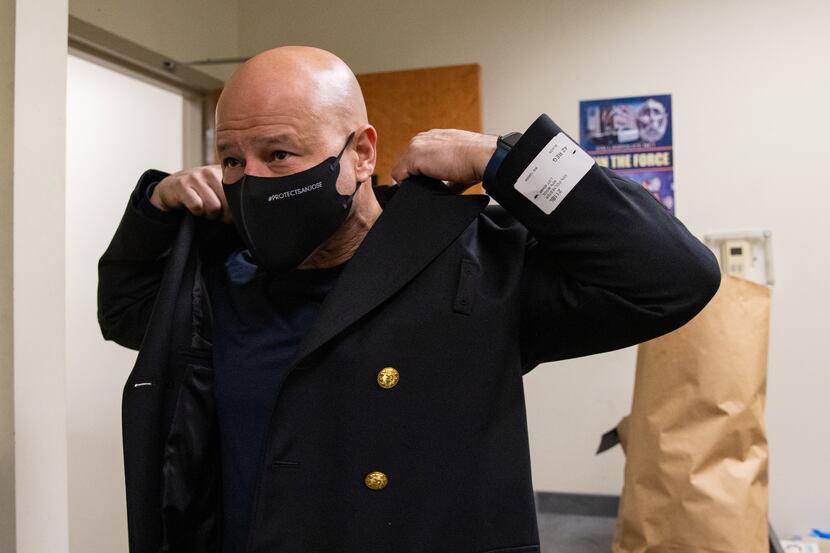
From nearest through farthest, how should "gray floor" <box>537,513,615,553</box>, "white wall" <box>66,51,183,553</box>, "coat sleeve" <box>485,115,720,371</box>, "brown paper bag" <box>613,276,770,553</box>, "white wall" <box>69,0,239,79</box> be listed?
"coat sleeve" <box>485,115,720,371</box> < "brown paper bag" <box>613,276,770,553</box> < "gray floor" <box>537,513,615,553</box> < "white wall" <box>69,0,239,79</box> < "white wall" <box>66,51,183,553</box>

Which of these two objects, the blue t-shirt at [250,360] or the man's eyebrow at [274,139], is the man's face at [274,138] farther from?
the blue t-shirt at [250,360]

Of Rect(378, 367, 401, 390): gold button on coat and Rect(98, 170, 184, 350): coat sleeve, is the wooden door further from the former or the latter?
Rect(378, 367, 401, 390): gold button on coat

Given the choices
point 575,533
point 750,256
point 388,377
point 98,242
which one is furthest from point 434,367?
point 98,242

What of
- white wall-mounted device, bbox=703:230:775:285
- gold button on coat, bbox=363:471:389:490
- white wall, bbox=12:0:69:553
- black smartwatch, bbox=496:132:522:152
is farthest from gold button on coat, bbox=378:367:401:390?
white wall-mounted device, bbox=703:230:775:285

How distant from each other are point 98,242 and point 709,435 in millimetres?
2274

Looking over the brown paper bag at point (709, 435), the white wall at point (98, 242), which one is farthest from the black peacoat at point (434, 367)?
the white wall at point (98, 242)

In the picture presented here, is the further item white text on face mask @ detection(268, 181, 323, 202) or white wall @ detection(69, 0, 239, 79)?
white wall @ detection(69, 0, 239, 79)

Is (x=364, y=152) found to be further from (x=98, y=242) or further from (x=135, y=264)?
(x=98, y=242)

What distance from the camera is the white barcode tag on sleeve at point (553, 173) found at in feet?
2.84

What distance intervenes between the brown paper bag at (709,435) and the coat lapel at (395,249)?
934 mm

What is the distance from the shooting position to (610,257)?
0.85m

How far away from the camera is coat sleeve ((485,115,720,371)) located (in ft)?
2.78

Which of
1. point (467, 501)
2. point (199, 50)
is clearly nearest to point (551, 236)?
point (467, 501)

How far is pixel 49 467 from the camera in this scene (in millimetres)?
1104
